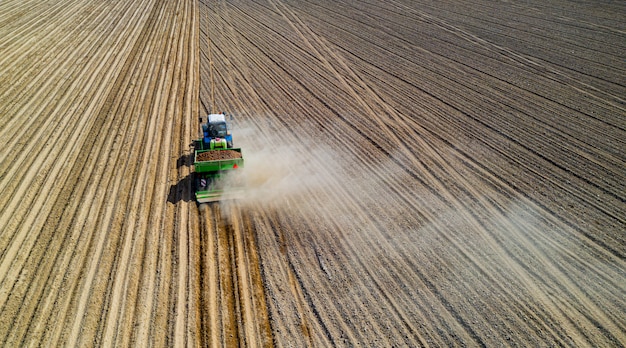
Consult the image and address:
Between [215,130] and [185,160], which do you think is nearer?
[215,130]

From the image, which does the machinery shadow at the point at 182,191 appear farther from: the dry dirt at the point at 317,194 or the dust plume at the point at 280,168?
the dust plume at the point at 280,168

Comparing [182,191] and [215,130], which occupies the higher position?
[215,130]

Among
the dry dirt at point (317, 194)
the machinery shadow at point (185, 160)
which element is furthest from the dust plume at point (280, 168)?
the machinery shadow at point (185, 160)

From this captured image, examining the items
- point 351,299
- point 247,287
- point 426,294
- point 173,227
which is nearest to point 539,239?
point 426,294

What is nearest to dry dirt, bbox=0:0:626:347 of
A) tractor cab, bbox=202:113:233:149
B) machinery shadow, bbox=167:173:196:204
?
machinery shadow, bbox=167:173:196:204

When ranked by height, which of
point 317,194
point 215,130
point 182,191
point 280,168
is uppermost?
point 215,130

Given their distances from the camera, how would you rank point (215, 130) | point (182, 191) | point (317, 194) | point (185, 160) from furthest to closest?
point (185, 160), point (215, 130), point (317, 194), point (182, 191)

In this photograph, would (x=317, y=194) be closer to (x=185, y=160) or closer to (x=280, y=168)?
(x=280, y=168)

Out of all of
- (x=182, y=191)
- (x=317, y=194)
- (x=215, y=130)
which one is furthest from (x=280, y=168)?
(x=182, y=191)

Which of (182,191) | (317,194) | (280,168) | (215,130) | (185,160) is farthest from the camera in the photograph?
(185,160)
